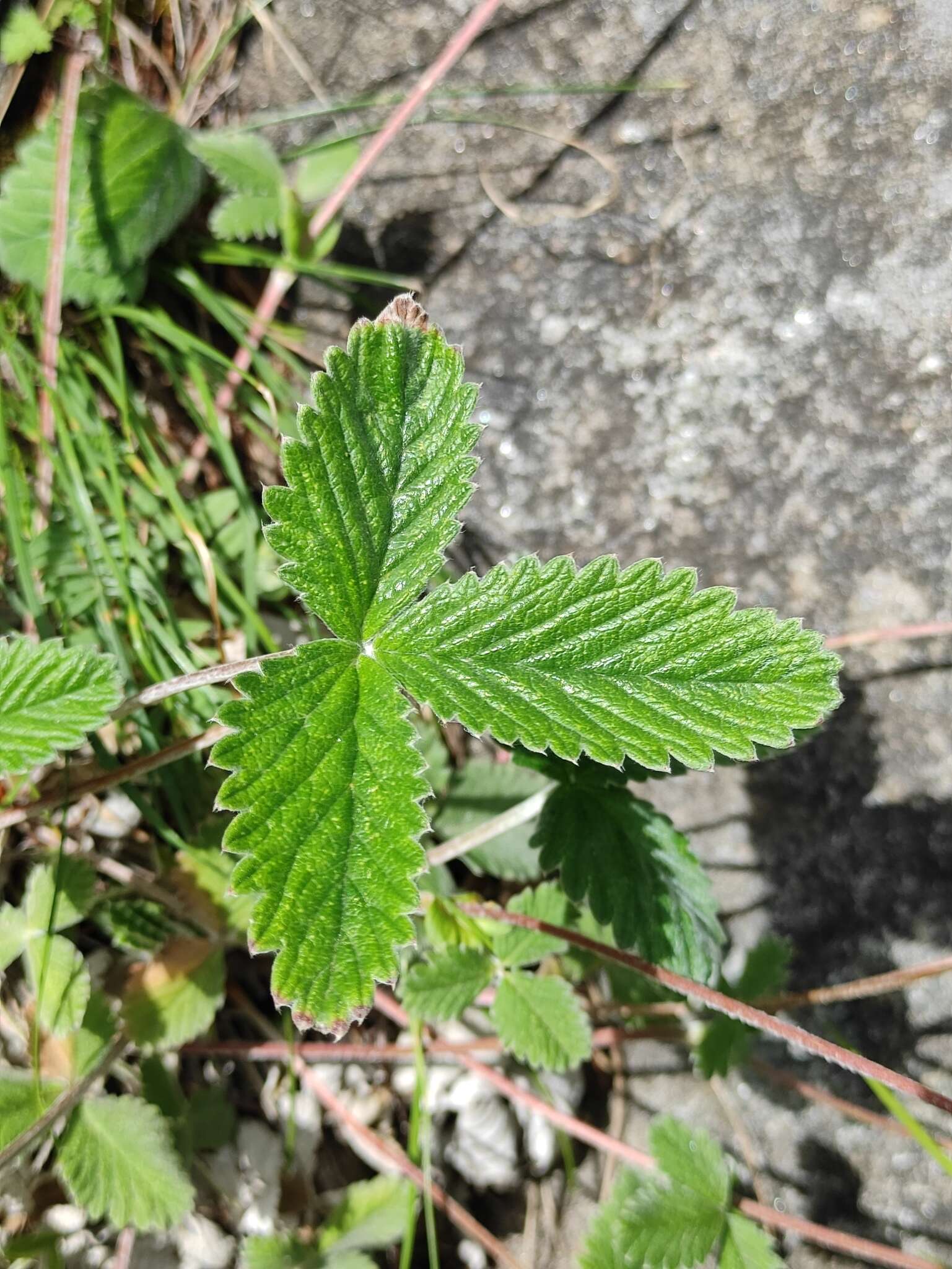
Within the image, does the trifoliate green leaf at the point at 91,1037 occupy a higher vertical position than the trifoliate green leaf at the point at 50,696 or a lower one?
lower

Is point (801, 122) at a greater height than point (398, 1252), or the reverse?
point (801, 122)

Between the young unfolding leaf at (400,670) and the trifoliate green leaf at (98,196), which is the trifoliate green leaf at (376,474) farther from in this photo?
the trifoliate green leaf at (98,196)

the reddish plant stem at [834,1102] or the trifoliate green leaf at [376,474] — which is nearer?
the trifoliate green leaf at [376,474]

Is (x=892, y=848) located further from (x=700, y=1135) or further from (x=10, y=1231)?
(x=10, y=1231)

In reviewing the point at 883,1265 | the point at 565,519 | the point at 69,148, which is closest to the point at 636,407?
the point at 565,519

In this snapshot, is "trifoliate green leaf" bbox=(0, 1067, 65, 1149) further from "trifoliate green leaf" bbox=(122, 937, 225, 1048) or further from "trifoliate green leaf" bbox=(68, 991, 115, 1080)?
"trifoliate green leaf" bbox=(122, 937, 225, 1048)

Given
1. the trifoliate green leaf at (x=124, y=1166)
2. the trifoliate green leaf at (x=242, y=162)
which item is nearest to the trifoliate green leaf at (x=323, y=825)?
the trifoliate green leaf at (x=124, y=1166)
